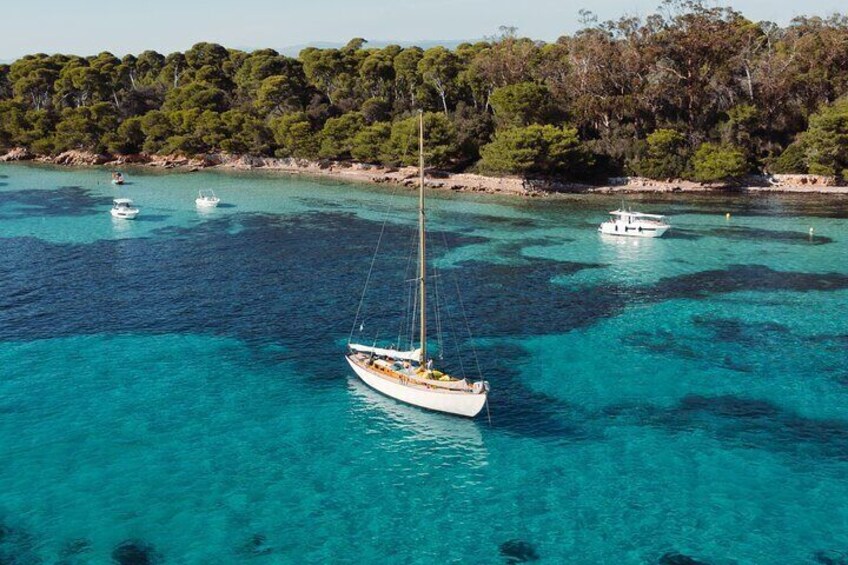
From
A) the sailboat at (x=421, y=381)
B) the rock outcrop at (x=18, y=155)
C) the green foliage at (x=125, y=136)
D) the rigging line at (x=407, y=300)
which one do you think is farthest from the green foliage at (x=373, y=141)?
the sailboat at (x=421, y=381)

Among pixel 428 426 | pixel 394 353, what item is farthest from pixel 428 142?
pixel 428 426

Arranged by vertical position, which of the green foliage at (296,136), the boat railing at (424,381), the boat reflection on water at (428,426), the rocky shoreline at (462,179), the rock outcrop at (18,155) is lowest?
the boat reflection on water at (428,426)

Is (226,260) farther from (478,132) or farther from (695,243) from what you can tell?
(478,132)

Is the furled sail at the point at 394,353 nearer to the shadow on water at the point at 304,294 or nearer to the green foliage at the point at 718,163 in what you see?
the shadow on water at the point at 304,294

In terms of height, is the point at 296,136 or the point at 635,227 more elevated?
the point at 296,136

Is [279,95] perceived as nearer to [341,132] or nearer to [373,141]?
[341,132]

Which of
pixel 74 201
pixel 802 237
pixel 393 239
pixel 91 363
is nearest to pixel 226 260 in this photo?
pixel 393 239
